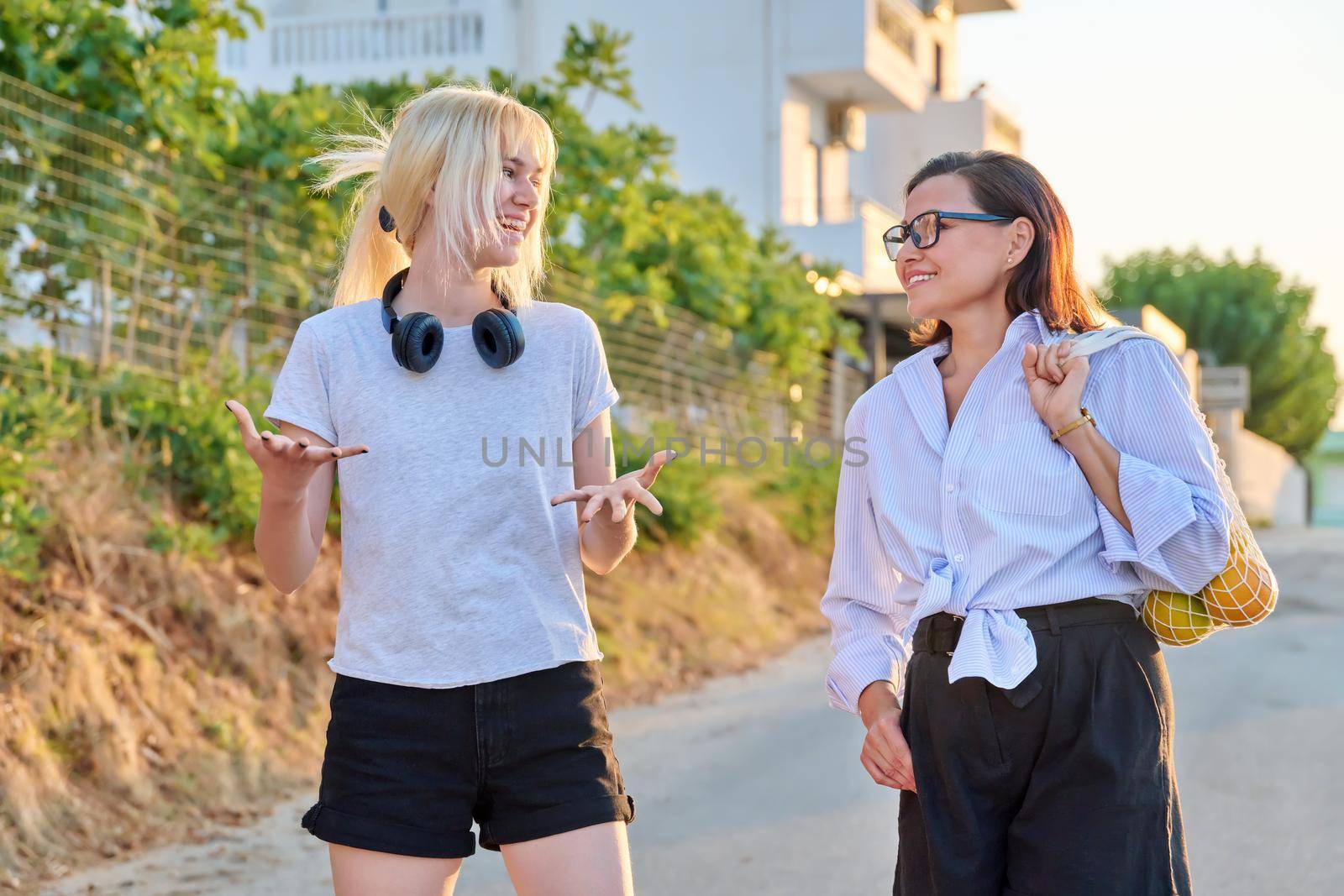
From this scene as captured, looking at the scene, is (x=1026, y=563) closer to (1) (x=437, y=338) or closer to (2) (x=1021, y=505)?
(2) (x=1021, y=505)

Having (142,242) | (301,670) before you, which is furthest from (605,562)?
(142,242)

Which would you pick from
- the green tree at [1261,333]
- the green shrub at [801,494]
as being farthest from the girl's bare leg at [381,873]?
the green tree at [1261,333]

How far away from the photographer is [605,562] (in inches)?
105

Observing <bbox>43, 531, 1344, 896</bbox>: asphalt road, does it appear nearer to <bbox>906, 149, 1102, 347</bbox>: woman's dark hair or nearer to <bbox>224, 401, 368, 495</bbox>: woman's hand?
<bbox>224, 401, 368, 495</bbox>: woman's hand

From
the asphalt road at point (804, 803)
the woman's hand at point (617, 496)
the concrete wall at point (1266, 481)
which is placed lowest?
the concrete wall at point (1266, 481)

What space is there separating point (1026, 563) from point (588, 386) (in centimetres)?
86

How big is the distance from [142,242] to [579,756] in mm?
4722

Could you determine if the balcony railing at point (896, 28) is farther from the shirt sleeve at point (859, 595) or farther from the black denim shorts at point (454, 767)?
the black denim shorts at point (454, 767)

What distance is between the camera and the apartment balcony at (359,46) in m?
21.1

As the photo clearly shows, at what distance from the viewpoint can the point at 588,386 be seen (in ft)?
8.99

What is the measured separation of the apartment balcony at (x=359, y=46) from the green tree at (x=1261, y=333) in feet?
108

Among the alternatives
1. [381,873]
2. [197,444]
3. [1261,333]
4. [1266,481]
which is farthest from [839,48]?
[1261,333]

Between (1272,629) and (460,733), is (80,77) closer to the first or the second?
(460,733)

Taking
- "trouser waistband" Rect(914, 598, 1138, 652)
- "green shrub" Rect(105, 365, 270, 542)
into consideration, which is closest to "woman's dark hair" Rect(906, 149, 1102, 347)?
"trouser waistband" Rect(914, 598, 1138, 652)
